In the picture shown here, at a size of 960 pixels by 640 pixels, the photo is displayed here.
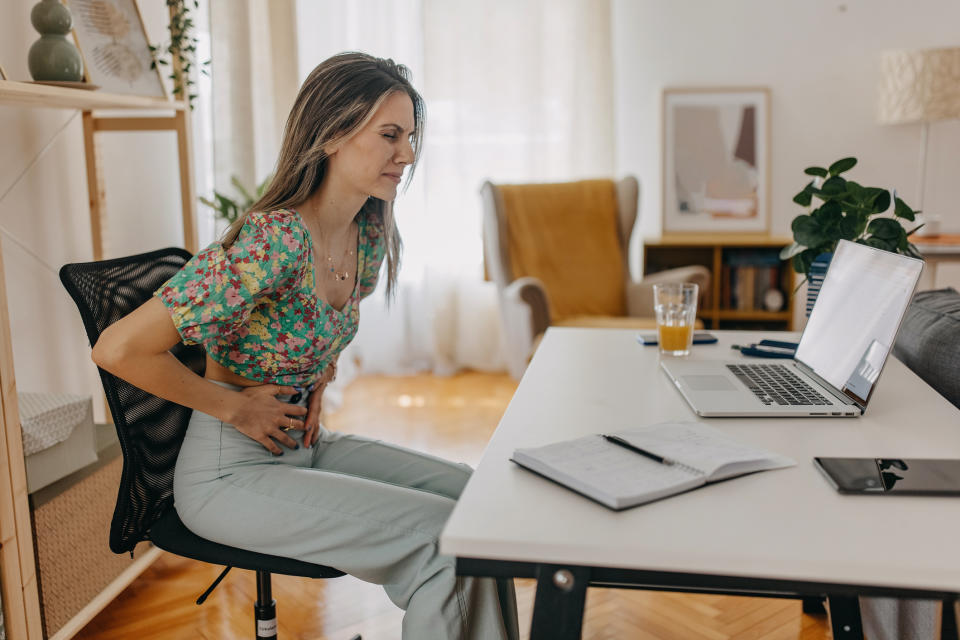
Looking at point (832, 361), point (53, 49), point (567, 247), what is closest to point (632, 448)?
point (832, 361)

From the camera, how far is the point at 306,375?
145 cm

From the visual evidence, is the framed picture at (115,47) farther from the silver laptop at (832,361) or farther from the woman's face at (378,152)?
the silver laptop at (832,361)

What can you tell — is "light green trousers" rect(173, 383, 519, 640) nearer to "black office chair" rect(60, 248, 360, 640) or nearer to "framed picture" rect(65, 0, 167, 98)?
"black office chair" rect(60, 248, 360, 640)

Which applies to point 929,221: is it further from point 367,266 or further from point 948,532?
point 948,532

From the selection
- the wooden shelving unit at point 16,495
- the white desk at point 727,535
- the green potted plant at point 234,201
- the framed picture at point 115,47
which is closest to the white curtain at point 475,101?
the green potted plant at point 234,201

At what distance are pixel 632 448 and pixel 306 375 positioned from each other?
650 mm

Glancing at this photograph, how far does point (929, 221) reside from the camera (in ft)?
12.5

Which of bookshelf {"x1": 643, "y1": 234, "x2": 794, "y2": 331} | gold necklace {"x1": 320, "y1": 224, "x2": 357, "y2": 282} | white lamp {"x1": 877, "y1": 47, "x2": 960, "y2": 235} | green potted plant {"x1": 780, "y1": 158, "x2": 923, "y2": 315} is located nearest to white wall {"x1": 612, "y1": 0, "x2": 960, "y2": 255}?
white lamp {"x1": 877, "y1": 47, "x2": 960, "y2": 235}

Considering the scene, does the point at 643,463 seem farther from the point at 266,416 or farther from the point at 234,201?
the point at 234,201

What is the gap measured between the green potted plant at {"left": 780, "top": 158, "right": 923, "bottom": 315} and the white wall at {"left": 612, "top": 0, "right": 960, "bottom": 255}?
2.58 metres

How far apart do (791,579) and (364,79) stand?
1031 millimetres

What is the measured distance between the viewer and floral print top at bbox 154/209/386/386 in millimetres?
1225

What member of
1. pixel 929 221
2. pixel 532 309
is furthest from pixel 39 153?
pixel 929 221

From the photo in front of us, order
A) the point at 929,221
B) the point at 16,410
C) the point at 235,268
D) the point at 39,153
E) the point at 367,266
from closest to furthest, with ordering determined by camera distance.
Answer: the point at 235,268
the point at 16,410
the point at 367,266
the point at 39,153
the point at 929,221
